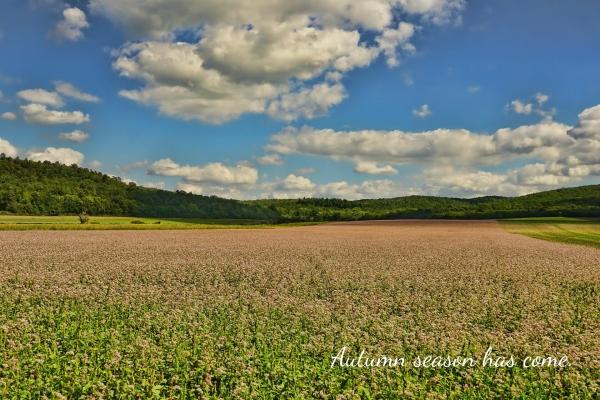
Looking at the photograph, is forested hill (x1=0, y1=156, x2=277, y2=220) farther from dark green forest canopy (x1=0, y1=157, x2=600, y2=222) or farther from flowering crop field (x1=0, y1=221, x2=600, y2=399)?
flowering crop field (x1=0, y1=221, x2=600, y2=399)

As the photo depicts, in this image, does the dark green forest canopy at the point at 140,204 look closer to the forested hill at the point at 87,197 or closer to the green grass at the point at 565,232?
the forested hill at the point at 87,197

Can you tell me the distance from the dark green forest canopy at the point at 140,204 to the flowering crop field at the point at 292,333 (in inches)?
3589

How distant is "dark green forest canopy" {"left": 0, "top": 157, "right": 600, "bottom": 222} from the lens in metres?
103

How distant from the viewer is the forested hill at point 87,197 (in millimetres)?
103625

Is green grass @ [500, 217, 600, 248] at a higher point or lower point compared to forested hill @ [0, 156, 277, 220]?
lower

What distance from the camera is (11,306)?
40.8 ft

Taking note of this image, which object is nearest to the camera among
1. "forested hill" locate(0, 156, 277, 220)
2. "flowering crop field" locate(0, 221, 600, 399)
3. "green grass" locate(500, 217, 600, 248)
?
"flowering crop field" locate(0, 221, 600, 399)

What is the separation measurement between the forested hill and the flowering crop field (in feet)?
292

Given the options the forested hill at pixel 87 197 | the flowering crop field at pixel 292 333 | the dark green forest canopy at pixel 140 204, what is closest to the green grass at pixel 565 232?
the dark green forest canopy at pixel 140 204

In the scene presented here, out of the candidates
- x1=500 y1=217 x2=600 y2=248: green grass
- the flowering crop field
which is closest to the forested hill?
x1=500 y1=217 x2=600 y2=248: green grass

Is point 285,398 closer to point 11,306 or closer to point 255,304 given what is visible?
point 255,304

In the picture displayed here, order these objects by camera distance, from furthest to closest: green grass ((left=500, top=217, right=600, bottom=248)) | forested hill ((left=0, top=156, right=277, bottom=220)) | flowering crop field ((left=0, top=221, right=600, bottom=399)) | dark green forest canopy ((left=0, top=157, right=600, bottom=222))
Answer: forested hill ((left=0, top=156, right=277, bottom=220)), dark green forest canopy ((left=0, top=157, right=600, bottom=222)), green grass ((left=500, top=217, right=600, bottom=248)), flowering crop field ((left=0, top=221, right=600, bottom=399))

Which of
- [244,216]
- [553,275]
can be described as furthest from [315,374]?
[244,216]

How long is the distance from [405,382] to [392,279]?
10.3m
